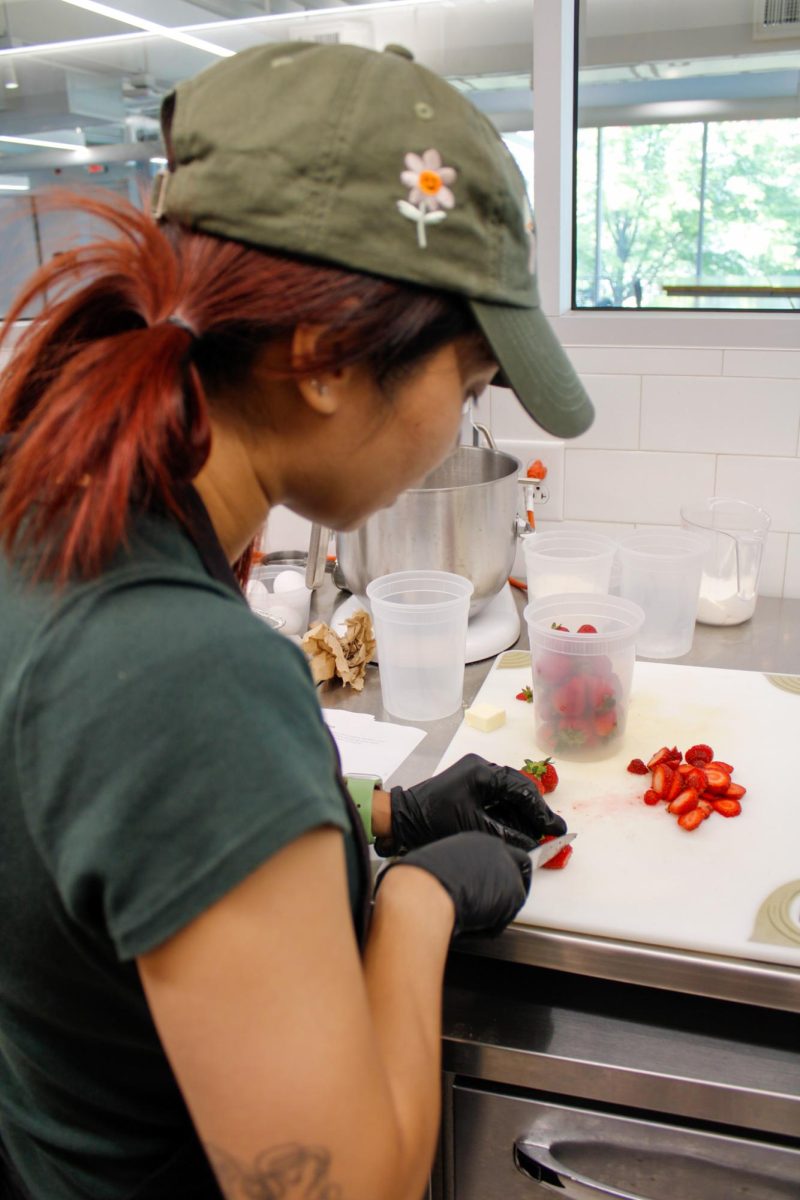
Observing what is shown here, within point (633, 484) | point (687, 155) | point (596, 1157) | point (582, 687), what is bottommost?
point (596, 1157)

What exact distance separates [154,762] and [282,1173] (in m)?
0.25

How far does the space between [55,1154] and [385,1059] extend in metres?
0.28

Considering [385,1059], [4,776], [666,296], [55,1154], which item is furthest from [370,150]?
[666,296]

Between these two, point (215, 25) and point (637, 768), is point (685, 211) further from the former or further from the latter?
point (637, 768)

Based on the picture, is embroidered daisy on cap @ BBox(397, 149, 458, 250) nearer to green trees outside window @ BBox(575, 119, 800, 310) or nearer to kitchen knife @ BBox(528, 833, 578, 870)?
kitchen knife @ BBox(528, 833, 578, 870)

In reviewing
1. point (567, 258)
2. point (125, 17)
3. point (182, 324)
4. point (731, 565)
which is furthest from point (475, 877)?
point (125, 17)

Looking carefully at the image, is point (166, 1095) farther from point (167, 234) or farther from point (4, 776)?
point (167, 234)

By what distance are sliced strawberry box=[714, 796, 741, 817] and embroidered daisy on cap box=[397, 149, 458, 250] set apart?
740mm

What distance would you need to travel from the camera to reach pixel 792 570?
66.5 inches

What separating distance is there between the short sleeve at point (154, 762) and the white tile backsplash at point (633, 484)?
1.34 m

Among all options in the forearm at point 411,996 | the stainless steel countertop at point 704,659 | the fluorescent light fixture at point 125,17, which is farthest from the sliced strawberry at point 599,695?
the fluorescent light fixture at point 125,17

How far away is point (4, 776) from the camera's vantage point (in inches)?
21.6

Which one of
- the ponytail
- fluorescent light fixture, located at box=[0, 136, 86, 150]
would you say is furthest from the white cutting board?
fluorescent light fixture, located at box=[0, 136, 86, 150]

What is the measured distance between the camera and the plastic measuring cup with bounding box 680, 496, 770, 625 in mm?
1560
